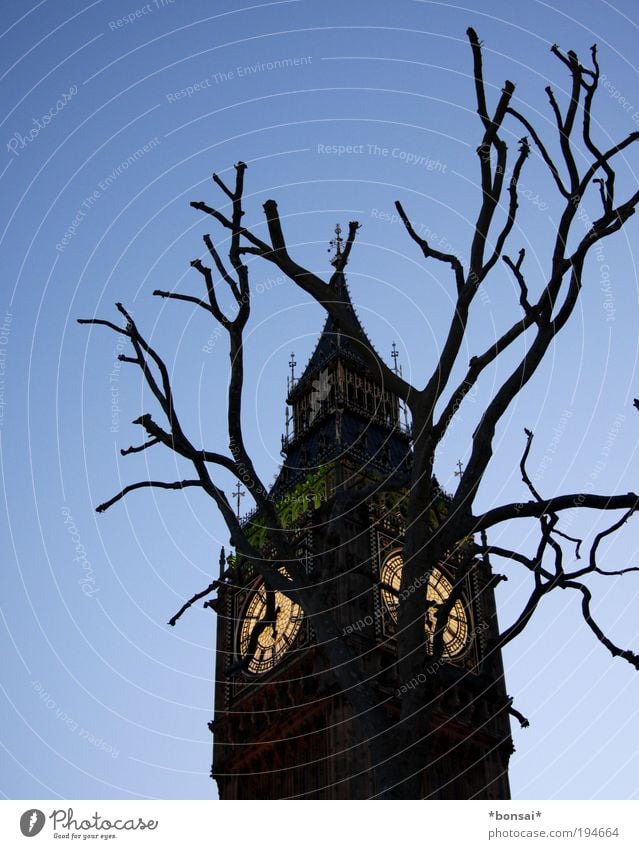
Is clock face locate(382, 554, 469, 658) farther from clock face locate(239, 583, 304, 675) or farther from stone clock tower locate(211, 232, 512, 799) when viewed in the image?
clock face locate(239, 583, 304, 675)

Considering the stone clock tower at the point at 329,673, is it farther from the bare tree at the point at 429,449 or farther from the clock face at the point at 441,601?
the bare tree at the point at 429,449

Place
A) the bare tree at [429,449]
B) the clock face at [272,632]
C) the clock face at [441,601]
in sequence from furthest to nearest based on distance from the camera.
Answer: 1. the clock face at [272,632]
2. the clock face at [441,601]
3. the bare tree at [429,449]

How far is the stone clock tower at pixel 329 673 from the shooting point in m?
52.1

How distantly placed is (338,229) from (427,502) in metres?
64.4

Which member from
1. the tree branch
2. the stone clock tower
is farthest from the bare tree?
the stone clock tower

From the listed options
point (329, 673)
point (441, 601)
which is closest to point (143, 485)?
point (329, 673)

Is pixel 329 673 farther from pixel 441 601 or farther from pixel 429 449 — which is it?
pixel 429 449

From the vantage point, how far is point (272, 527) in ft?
43.4

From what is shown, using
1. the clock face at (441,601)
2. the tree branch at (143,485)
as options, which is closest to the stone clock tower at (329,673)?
the clock face at (441,601)

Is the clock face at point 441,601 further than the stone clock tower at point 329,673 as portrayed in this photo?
Yes

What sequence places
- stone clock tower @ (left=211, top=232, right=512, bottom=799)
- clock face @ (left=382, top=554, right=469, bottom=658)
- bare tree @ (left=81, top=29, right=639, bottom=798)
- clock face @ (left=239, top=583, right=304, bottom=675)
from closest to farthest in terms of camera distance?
bare tree @ (left=81, top=29, right=639, bottom=798) → stone clock tower @ (left=211, top=232, right=512, bottom=799) → clock face @ (left=382, top=554, right=469, bottom=658) → clock face @ (left=239, top=583, right=304, bottom=675)

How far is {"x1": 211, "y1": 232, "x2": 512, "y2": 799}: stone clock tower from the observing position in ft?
171

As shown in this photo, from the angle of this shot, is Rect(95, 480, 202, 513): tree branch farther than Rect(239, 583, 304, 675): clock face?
No
